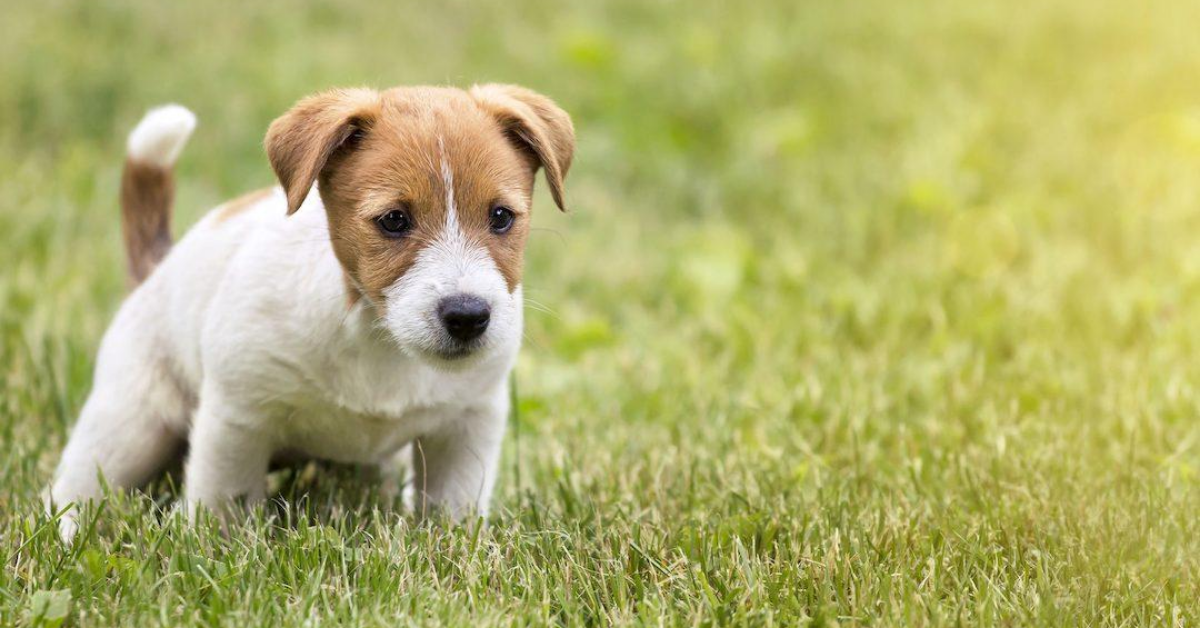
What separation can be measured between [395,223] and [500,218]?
0.87ft

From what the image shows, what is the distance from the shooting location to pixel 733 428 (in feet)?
14.9

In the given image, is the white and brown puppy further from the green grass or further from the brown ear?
the green grass

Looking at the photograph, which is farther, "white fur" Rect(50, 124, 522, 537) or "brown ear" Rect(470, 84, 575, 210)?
"brown ear" Rect(470, 84, 575, 210)

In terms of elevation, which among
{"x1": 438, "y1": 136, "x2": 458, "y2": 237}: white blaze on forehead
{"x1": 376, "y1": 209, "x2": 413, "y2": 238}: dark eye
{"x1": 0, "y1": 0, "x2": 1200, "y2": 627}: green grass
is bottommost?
{"x1": 0, "y1": 0, "x2": 1200, "y2": 627}: green grass

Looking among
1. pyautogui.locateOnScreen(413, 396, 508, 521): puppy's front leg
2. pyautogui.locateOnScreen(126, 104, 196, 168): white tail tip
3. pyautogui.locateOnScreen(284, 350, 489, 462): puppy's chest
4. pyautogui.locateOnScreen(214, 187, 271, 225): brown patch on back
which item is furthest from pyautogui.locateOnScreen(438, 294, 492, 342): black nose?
pyautogui.locateOnScreen(126, 104, 196, 168): white tail tip

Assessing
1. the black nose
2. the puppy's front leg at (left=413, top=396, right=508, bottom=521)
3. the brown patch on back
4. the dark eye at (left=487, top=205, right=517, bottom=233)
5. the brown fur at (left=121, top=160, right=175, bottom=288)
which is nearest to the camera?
the black nose

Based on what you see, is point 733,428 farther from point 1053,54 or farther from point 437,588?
point 1053,54

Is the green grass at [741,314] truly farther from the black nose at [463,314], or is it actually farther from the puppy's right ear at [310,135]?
the puppy's right ear at [310,135]

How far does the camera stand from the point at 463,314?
3.04 metres

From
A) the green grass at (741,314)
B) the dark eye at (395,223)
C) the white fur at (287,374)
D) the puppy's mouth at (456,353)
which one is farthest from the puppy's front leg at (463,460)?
the dark eye at (395,223)

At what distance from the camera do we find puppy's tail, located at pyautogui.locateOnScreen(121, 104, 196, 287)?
12.8 ft

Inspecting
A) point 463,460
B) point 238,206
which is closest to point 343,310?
point 463,460

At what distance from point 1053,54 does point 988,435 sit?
4814 millimetres

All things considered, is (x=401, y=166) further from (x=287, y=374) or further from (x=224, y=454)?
(x=224, y=454)
